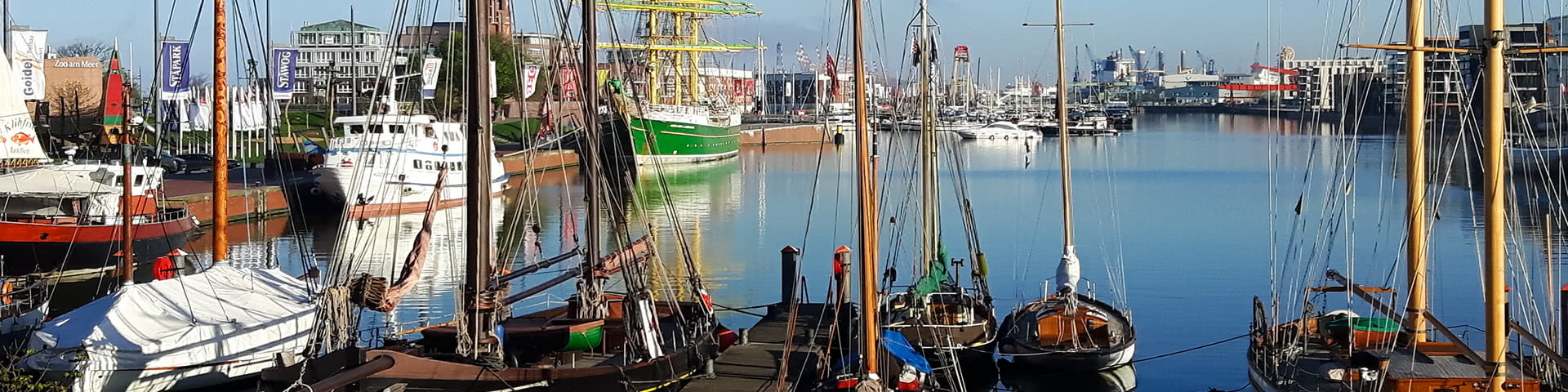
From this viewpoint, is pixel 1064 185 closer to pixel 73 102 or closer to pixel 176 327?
pixel 176 327

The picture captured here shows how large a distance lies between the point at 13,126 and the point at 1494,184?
37257mm

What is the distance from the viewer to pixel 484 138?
60.5 feet

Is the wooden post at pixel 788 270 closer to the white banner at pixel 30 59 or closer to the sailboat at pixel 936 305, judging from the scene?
the sailboat at pixel 936 305

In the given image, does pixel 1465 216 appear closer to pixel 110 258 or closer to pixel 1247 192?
pixel 1247 192

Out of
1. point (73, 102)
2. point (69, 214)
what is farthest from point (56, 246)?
point (73, 102)

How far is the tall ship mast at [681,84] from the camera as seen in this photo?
295 ft

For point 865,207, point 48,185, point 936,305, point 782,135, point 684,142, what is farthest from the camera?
point 782,135

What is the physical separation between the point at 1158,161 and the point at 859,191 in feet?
258

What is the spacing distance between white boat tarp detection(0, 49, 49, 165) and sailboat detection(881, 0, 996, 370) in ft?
84.7

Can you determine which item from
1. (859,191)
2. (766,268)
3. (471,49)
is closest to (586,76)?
(471,49)

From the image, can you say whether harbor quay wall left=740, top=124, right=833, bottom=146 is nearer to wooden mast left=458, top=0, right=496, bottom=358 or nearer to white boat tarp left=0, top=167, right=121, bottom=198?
white boat tarp left=0, top=167, right=121, bottom=198

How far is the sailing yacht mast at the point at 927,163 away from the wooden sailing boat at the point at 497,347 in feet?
19.5

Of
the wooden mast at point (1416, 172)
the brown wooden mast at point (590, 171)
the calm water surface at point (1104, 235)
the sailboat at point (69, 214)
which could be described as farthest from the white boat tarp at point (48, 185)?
the wooden mast at point (1416, 172)

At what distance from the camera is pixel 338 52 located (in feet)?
460
